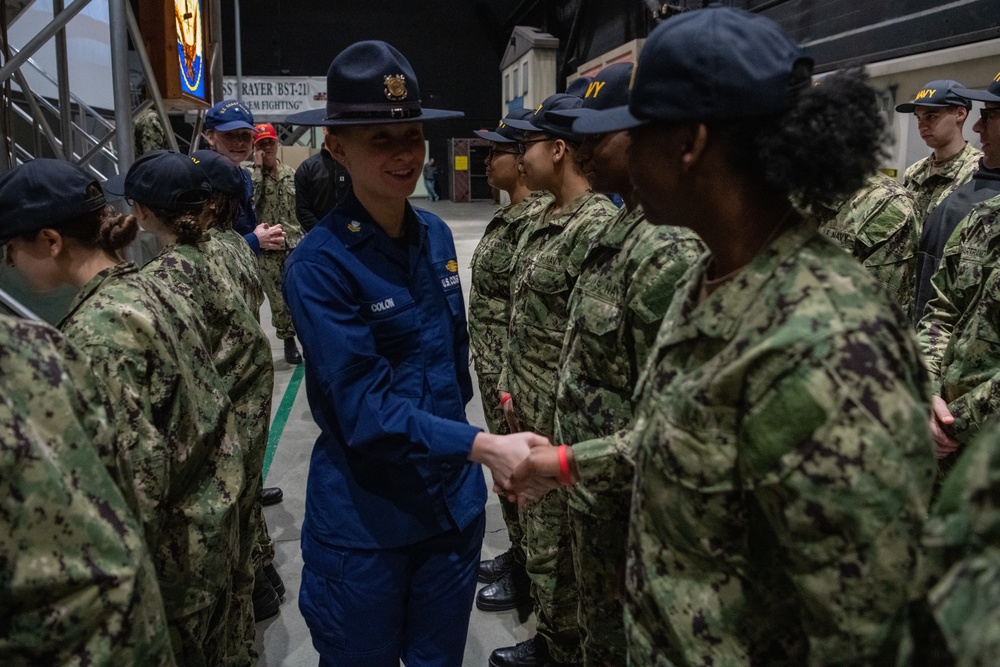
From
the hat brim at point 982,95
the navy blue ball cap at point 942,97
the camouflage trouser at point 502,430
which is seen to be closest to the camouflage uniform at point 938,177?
the navy blue ball cap at point 942,97

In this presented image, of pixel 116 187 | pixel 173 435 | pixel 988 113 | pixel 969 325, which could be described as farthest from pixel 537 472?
pixel 988 113

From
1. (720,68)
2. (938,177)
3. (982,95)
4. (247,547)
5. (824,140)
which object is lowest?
(247,547)

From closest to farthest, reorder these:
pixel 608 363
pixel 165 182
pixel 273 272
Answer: pixel 608 363 < pixel 165 182 < pixel 273 272

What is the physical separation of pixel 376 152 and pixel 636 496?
3.58 feet

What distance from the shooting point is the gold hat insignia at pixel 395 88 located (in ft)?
6.18

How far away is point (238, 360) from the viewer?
290cm

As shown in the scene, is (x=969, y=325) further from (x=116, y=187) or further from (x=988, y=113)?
(x=116, y=187)

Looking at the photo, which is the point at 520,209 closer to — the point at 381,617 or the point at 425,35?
the point at 381,617

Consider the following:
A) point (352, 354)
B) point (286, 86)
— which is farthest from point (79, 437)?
point (286, 86)

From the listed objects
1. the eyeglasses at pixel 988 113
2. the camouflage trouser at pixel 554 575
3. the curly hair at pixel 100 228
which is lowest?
the camouflage trouser at pixel 554 575

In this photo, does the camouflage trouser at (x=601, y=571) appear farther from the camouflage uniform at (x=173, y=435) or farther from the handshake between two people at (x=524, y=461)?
the camouflage uniform at (x=173, y=435)

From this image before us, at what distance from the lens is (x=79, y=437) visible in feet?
3.59

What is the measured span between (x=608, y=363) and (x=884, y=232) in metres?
2.47

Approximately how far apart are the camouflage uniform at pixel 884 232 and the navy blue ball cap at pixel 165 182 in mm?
3036
